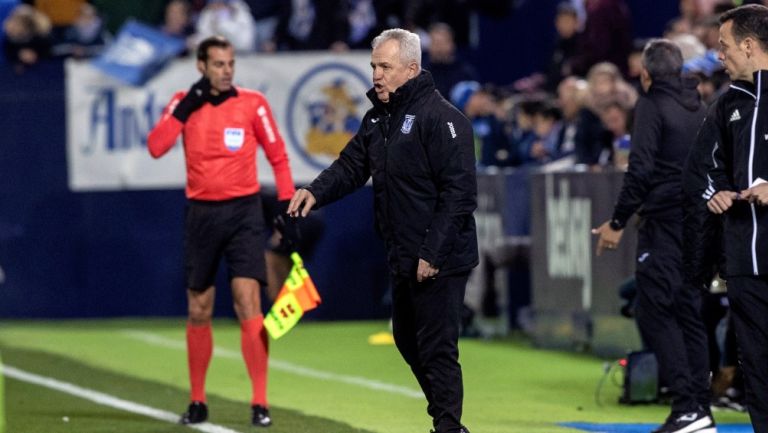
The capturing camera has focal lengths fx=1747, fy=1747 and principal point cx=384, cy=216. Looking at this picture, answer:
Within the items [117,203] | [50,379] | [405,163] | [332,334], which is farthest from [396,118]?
[117,203]

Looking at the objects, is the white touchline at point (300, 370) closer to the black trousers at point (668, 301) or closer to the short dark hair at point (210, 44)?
the black trousers at point (668, 301)

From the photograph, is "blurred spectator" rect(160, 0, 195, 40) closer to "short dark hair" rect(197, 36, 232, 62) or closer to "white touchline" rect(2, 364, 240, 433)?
"white touchline" rect(2, 364, 240, 433)

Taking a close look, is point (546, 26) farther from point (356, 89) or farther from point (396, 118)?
point (396, 118)

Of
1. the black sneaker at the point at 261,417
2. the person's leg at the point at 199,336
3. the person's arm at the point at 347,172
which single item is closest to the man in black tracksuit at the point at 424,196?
the person's arm at the point at 347,172

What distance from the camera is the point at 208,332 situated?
34.6 feet

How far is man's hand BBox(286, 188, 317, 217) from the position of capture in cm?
818

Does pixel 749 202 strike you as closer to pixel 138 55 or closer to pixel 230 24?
pixel 138 55

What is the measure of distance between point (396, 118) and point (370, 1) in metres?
11.1

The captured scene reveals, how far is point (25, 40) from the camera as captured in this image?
17.9 meters

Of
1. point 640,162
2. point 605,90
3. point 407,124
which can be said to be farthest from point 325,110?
point 407,124

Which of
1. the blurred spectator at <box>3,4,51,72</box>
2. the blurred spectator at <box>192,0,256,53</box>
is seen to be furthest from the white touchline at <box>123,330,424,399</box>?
the blurred spectator at <box>192,0,256,53</box>

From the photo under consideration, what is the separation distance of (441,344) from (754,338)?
1.56m

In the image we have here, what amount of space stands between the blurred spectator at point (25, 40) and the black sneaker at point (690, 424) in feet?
32.9

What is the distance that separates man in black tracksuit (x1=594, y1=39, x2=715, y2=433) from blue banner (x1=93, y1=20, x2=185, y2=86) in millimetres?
8714
